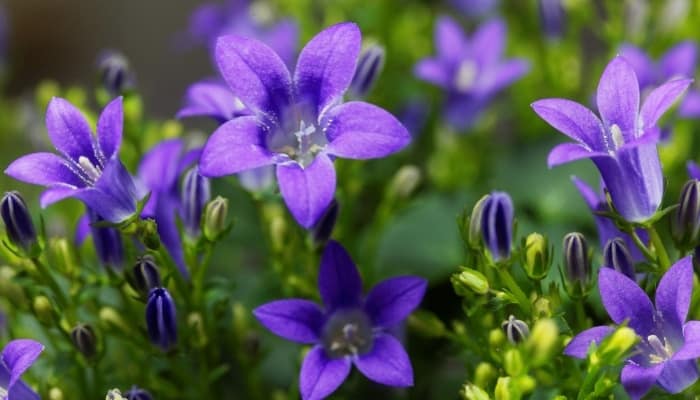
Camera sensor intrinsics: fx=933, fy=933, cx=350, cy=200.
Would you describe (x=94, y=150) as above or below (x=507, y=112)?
above

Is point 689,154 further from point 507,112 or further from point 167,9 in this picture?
point 167,9

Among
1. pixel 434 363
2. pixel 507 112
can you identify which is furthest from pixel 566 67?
pixel 434 363

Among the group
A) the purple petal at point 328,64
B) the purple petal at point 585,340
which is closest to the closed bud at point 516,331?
the purple petal at point 585,340

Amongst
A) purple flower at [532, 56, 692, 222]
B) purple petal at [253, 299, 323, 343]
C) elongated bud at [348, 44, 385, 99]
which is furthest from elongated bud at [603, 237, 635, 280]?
elongated bud at [348, 44, 385, 99]

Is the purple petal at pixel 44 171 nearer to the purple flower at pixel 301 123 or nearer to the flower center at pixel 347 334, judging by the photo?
the purple flower at pixel 301 123

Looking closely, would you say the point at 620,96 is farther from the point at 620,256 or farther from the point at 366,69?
the point at 366,69
